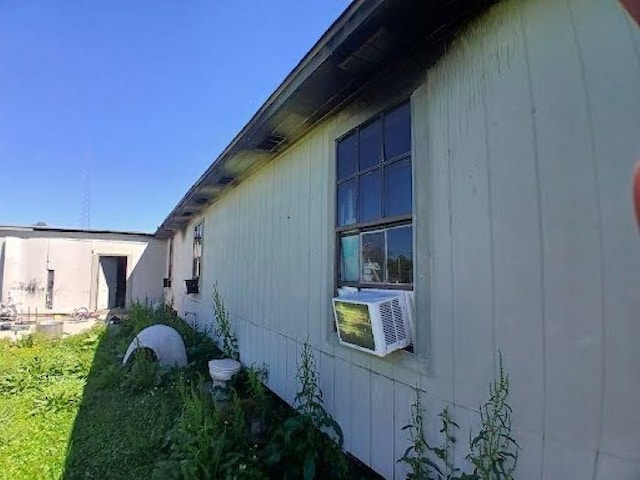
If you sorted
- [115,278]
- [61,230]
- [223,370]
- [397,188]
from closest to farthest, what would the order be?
[397,188] → [223,370] → [61,230] → [115,278]

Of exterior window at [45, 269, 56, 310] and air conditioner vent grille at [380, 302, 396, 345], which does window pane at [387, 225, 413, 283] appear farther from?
exterior window at [45, 269, 56, 310]

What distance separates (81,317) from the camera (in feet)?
37.6

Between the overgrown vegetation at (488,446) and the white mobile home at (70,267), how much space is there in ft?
41.8

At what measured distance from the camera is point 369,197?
8.15ft

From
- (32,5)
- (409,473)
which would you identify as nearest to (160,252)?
(32,5)

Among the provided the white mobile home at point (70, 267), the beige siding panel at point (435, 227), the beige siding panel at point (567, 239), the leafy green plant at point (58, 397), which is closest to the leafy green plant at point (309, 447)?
the beige siding panel at point (435, 227)

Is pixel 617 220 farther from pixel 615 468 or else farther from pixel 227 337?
pixel 227 337

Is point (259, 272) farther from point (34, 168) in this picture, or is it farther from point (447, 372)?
point (34, 168)

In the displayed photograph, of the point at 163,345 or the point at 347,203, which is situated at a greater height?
the point at 347,203

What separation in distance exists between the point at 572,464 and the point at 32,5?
5.74 metres

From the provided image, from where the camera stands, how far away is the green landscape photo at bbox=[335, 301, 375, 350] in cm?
202

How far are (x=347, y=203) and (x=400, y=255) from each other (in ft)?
2.25

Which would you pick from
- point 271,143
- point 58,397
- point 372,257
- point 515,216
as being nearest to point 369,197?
point 372,257

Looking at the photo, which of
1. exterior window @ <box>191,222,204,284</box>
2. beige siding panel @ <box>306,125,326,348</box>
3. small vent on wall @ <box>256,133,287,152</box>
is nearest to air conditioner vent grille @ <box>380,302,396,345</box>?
beige siding panel @ <box>306,125,326,348</box>
